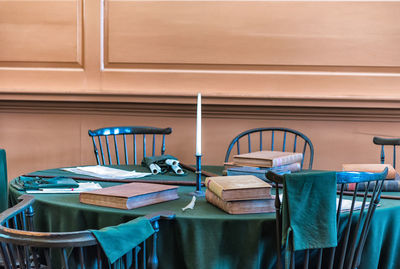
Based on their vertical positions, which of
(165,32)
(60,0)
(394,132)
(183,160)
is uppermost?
(60,0)

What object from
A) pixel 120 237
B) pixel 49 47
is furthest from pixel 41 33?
pixel 120 237

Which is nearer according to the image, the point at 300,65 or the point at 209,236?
the point at 209,236

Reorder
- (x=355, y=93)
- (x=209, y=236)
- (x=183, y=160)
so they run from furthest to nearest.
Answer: (x=183, y=160)
(x=355, y=93)
(x=209, y=236)

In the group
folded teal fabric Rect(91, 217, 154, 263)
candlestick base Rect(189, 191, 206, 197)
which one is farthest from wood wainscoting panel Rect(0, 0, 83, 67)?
folded teal fabric Rect(91, 217, 154, 263)

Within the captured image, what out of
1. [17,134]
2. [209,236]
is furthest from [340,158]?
[17,134]

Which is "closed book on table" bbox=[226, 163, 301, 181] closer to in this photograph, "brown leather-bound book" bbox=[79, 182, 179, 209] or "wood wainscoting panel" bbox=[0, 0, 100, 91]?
"brown leather-bound book" bbox=[79, 182, 179, 209]

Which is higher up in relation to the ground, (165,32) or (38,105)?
(165,32)

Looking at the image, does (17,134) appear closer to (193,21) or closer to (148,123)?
(148,123)

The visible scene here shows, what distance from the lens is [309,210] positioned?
1161 millimetres

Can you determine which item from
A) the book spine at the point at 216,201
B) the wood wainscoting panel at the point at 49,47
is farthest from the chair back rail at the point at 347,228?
the wood wainscoting panel at the point at 49,47

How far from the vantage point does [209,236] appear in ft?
4.05

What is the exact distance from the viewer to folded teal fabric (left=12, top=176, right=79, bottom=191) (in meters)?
1.57

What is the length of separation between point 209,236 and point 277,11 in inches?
78.8

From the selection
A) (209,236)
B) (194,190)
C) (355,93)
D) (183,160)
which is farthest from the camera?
(183,160)
